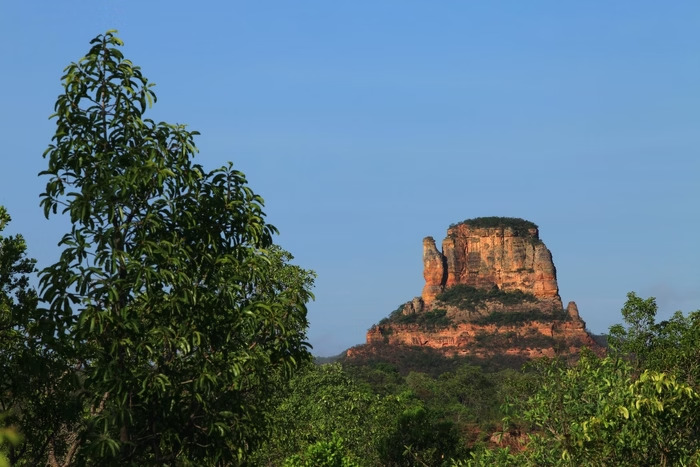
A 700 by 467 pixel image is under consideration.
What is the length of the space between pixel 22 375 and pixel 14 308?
1143 millimetres

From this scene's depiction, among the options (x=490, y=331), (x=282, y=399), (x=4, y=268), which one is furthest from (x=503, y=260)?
(x=4, y=268)

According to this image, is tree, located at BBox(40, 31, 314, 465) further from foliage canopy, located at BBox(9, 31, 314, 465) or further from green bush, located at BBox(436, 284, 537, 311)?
green bush, located at BBox(436, 284, 537, 311)

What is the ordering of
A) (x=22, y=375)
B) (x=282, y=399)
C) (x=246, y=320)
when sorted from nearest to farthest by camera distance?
(x=246, y=320), (x=22, y=375), (x=282, y=399)

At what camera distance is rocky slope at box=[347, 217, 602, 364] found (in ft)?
543

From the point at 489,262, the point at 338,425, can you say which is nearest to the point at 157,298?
the point at 338,425

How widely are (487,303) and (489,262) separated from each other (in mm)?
11282

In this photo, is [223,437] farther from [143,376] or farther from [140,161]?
[140,161]

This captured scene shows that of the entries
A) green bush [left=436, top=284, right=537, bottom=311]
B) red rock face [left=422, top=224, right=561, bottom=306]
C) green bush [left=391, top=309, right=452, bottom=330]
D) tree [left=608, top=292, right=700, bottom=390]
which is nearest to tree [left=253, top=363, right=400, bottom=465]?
tree [left=608, top=292, right=700, bottom=390]

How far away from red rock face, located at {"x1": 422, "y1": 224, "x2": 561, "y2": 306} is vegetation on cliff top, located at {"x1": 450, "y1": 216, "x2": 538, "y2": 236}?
0.73 meters

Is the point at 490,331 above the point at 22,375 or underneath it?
above

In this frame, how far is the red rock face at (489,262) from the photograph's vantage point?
593 feet

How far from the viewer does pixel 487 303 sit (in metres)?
178

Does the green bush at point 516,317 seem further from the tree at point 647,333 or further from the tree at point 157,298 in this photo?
the tree at point 157,298

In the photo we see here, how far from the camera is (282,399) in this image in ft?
124
